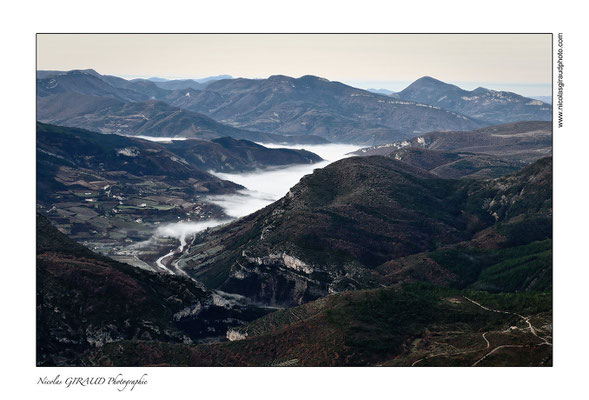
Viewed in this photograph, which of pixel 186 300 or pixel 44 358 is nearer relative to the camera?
pixel 44 358

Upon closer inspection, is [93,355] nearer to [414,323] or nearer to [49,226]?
[414,323]

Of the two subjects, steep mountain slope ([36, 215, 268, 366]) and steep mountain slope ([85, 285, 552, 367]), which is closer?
steep mountain slope ([85, 285, 552, 367])

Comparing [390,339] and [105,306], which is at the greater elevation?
[390,339]

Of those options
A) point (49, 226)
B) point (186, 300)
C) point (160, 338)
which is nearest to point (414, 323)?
point (160, 338)

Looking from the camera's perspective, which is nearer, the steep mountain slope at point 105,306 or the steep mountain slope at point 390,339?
the steep mountain slope at point 390,339

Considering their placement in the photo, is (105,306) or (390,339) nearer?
(390,339)

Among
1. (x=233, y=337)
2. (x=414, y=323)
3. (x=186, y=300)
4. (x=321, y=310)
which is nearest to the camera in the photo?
(x=414, y=323)
